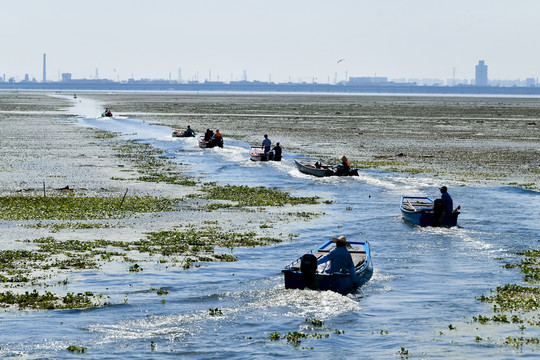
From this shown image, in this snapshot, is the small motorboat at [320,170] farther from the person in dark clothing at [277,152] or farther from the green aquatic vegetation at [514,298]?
the green aquatic vegetation at [514,298]

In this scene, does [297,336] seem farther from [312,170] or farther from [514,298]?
[312,170]

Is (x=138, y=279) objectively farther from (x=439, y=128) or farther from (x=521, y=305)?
(x=439, y=128)

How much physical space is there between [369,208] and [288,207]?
451 centimetres

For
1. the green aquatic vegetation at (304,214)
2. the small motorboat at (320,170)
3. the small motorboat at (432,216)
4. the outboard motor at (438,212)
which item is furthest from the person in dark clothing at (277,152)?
the outboard motor at (438,212)

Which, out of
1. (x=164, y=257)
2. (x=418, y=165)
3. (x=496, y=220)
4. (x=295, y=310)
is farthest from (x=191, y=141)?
(x=295, y=310)

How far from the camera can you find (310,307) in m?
25.1

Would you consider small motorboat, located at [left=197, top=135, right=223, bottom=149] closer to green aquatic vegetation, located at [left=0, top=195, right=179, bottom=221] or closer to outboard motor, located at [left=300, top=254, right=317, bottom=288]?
green aquatic vegetation, located at [left=0, top=195, right=179, bottom=221]

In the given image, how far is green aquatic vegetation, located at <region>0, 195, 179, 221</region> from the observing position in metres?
39.7

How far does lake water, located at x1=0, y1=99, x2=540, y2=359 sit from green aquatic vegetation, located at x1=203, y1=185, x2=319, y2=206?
5.75 m

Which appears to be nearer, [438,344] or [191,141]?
[438,344]

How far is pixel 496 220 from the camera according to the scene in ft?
134

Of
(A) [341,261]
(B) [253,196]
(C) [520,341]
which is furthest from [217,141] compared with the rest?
(C) [520,341]

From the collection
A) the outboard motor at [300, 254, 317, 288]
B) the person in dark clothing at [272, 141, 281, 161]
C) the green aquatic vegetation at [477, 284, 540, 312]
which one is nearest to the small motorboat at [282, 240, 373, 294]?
the outboard motor at [300, 254, 317, 288]

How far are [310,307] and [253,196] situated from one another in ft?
76.6
